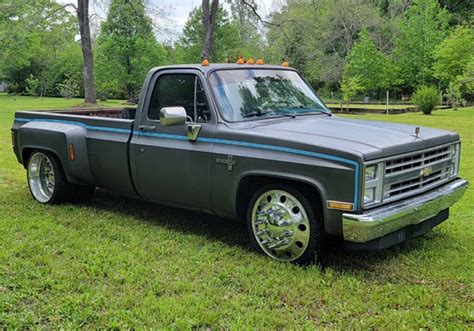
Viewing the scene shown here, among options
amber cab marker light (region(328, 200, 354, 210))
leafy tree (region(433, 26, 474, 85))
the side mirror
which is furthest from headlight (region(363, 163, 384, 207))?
leafy tree (region(433, 26, 474, 85))

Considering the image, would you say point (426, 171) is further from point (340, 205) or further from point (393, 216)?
point (340, 205)

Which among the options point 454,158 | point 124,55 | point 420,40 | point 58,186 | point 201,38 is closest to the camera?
point 454,158

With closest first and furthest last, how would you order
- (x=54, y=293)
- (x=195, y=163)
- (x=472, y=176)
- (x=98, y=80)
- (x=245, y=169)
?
(x=54, y=293) → (x=245, y=169) → (x=195, y=163) → (x=472, y=176) → (x=98, y=80)

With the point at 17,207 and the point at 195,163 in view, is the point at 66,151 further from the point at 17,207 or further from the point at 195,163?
the point at 195,163

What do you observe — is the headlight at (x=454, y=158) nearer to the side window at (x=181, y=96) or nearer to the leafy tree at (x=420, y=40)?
the side window at (x=181, y=96)

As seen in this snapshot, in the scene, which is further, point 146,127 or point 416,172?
point 146,127

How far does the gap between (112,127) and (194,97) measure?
122cm

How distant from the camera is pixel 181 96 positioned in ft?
18.3

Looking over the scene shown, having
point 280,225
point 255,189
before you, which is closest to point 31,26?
point 255,189

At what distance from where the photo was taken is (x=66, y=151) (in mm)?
6449

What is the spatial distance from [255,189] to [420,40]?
133 feet

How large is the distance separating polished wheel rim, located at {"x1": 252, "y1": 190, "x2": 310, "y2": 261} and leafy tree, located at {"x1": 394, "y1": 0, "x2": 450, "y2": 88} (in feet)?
128

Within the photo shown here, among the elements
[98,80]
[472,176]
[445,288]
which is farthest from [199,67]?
[98,80]

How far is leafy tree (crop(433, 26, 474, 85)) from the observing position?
34812 millimetres
